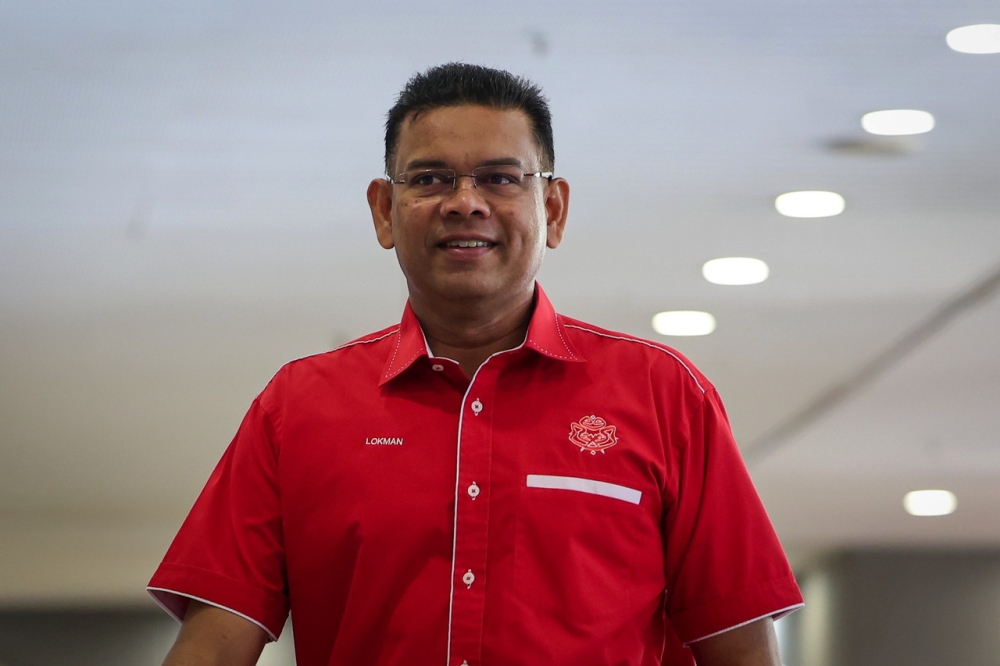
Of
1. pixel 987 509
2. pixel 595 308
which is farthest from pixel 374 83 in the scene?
pixel 987 509

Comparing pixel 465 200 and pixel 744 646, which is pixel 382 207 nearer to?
pixel 465 200

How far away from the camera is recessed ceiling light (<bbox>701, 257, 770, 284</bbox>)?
3.08 m

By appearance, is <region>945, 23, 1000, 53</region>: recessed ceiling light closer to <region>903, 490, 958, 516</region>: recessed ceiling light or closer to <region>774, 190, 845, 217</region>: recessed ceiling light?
<region>774, 190, 845, 217</region>: recessed ceiling light

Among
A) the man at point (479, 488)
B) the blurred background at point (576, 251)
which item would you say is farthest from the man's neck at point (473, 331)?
the blurred background at point (576, 251)

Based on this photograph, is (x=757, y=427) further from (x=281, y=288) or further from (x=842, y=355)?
(x=281, y=288)

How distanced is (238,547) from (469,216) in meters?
0.41

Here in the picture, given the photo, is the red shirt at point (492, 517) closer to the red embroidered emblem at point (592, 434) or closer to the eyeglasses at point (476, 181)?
the red embroidered emblem at point (592, 434)

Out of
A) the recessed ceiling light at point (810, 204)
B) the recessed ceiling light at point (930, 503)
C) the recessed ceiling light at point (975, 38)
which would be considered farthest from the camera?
the recessed ceiling light at point (930, 503)

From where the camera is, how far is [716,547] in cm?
123

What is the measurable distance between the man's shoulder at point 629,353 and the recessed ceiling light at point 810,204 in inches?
65.8

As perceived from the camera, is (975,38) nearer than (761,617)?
No

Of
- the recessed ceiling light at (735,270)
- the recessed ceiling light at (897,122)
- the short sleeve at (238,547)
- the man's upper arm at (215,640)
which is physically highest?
the recessed ceiling light at (897,122)

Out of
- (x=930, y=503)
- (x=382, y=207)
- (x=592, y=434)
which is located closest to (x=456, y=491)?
(x=592, y=434)

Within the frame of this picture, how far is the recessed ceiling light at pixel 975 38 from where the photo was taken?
261cm
